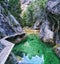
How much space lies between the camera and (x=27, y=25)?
47.6 meters

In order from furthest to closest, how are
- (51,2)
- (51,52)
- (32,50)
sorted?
(51,2) < (32,50) < (51,52)

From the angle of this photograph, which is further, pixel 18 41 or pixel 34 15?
pixel 34 15

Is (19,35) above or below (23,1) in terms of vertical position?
above

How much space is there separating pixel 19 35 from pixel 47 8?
5513 mm

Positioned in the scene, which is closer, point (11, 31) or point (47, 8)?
point (47, 8)

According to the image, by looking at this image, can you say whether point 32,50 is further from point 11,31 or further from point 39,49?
point 11,31

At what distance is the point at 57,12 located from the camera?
23.1 meters

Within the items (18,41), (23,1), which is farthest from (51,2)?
(23,1)

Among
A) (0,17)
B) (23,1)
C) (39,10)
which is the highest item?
(0,17)

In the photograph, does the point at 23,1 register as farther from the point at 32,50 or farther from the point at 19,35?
the point at 32,50

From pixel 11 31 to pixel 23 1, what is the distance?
4445 centimetres

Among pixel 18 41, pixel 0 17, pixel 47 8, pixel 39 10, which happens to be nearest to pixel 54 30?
pixel 47 8

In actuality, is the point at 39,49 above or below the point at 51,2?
below

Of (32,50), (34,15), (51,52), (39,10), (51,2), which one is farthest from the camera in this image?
(34,15)
